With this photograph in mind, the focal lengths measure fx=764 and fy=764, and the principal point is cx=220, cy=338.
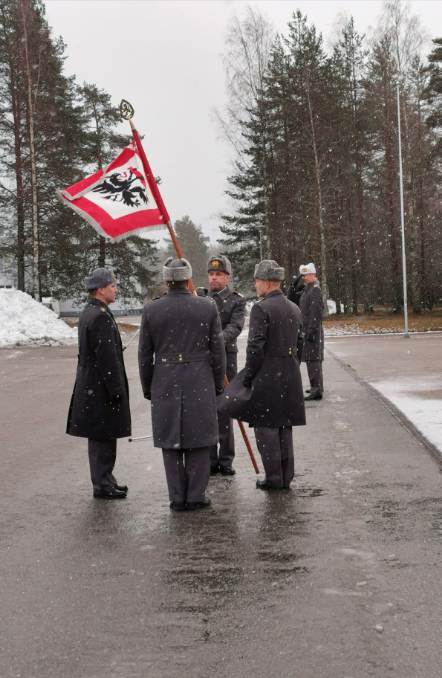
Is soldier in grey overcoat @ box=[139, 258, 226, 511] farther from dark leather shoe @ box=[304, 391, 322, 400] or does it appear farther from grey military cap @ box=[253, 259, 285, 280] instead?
dark leather shoe @ box=[304, 391, 322, 400]

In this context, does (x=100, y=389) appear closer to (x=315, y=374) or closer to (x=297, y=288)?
(x=315, y=374)

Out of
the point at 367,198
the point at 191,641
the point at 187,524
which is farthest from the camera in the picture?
the point at 367,198

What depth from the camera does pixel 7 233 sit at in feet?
125

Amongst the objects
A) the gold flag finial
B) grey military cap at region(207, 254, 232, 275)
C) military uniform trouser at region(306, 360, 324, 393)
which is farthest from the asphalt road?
military uniform trouser at region(306, 360, 324, 393)

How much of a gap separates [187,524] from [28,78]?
3106cm

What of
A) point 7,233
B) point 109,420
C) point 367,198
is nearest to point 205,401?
point 109,420

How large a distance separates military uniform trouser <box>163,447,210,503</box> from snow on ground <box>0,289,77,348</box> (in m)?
19.9

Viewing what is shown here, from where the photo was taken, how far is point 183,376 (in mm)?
5516

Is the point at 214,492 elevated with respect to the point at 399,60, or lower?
lower

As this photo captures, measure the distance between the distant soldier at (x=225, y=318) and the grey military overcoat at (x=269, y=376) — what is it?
60 cm

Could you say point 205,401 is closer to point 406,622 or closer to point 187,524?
point 187,524

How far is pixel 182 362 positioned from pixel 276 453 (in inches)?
45.4

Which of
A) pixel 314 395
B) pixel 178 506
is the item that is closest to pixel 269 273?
pixel 178 506

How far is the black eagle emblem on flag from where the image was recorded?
687cm
